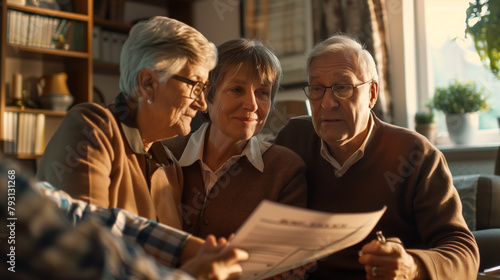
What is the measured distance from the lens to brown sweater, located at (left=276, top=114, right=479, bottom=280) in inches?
48.5

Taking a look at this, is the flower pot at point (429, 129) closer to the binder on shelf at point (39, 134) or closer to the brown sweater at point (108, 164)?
the brown sweater at point (108, 164)

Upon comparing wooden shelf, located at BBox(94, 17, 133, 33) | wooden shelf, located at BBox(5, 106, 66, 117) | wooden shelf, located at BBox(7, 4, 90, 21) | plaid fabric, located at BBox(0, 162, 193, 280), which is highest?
wooden shelf, located at BBox(94, 17, 133, 33)

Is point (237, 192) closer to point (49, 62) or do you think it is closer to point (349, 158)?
point (349, 158)

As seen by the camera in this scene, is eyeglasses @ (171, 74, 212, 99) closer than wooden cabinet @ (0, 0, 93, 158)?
Yes

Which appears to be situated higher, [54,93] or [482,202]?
[54,93]

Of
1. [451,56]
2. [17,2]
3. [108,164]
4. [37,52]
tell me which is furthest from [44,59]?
[108,164]

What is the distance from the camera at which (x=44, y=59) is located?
3.97 meters

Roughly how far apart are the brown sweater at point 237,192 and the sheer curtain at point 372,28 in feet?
6.12

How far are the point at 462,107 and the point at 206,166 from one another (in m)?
2.13

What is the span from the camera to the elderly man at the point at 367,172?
4.14 ft

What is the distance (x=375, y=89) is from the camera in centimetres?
151

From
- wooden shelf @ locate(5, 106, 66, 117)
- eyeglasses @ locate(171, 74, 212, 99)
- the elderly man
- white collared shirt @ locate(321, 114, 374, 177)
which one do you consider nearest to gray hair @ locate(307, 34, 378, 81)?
the elderly man

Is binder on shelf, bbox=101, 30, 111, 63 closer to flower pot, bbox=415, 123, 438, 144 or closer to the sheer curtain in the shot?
the sheer curtain

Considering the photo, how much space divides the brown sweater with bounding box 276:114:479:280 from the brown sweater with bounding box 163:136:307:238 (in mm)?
86
